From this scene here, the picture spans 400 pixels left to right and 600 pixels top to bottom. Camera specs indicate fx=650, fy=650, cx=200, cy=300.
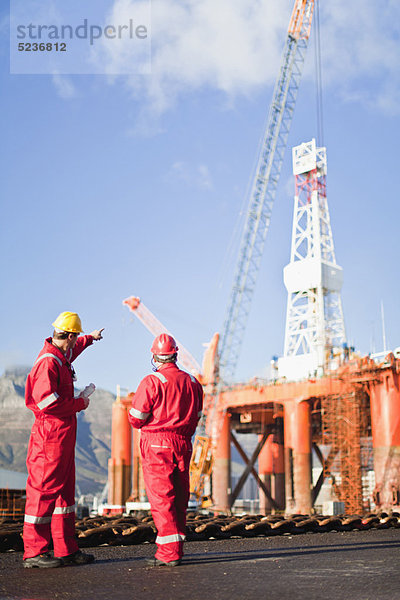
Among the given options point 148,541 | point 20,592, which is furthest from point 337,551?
point 20,592

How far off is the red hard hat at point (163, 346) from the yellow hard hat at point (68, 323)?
2.26ft

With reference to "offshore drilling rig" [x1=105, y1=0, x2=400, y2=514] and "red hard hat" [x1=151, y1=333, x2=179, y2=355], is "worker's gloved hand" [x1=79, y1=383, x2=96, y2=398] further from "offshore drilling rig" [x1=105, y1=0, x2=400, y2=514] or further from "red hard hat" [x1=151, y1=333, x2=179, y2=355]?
"offshore drilling rig" [x1=105, y1=0, x2=400, y2=514]

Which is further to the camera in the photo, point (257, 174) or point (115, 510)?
point (257, 174)

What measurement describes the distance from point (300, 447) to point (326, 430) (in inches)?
73.0

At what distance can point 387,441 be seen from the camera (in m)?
34.9

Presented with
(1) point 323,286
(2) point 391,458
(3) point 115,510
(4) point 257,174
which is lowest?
(3) point 115,510

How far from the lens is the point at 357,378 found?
3788 cm

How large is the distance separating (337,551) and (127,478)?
4531cm

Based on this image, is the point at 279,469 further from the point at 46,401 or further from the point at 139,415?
the point at 46,401

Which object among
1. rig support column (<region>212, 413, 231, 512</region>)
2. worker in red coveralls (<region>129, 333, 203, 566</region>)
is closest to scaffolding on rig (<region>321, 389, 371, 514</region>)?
rig support column (<region>212, 413, 231, 512</region>)

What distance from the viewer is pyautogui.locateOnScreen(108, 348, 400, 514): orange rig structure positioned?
35.3m

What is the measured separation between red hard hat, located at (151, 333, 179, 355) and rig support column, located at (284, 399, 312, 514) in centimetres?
3438

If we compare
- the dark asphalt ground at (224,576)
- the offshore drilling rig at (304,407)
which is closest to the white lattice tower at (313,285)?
the offshore drilling rig at (304,407)

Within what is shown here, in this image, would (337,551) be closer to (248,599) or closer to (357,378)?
(248,599)
